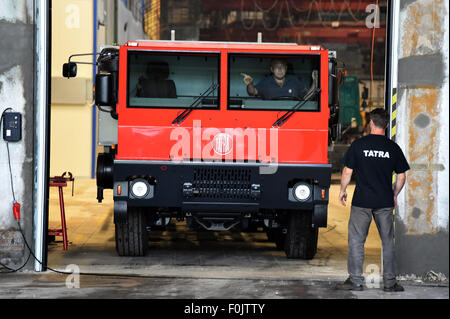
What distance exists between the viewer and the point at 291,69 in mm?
10070

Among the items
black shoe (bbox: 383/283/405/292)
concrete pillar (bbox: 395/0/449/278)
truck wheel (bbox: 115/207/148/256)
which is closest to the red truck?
truck wheel (bbox: 115/207/148/256)

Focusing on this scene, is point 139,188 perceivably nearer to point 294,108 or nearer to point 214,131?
point 214,131

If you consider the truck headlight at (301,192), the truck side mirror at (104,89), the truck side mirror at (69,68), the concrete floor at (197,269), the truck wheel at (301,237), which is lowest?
the concrete floor at (197,269)

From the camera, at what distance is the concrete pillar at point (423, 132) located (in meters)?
8.97

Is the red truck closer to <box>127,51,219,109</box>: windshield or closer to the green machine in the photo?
<box>127,51,219,109</box>: windshield

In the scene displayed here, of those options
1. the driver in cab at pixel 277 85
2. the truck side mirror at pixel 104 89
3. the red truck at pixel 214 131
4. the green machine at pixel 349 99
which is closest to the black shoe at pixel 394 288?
the red truck at pixel 214 131

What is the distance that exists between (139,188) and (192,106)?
1.17 meters

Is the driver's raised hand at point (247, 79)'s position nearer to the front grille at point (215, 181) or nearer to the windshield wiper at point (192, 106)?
the windshield wiper at point (192, 106)

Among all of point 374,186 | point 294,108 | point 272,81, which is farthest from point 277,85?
point 374,186

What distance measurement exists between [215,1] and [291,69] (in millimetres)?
47621

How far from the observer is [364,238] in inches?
327
